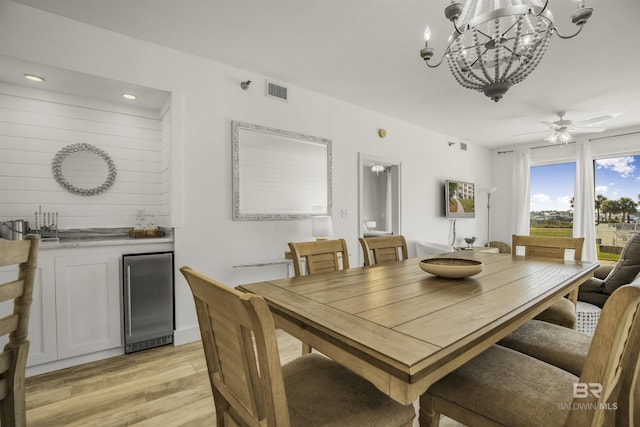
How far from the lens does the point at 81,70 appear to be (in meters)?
2.26

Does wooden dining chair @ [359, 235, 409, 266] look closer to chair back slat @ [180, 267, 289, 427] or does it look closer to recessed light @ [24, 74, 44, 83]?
chair back slat @ [180, 267, 289, 427]

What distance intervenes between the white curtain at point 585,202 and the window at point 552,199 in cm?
30

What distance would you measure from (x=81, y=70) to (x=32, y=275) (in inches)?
69.6

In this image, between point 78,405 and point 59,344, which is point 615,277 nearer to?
point 78,405

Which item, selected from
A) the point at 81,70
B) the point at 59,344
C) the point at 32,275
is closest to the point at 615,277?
the point at 32,275

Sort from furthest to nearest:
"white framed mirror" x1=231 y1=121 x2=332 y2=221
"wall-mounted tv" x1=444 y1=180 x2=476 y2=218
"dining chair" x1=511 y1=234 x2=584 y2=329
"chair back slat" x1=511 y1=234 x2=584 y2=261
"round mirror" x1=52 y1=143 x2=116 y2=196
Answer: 1. "wall-mounted tv" x1=444 y1=180 x2=476 y2=218
2. "white framed mirror" x1=231 y1=121 x2=332 y2=221
3. "round mirror" x1=52 y1=143 x2=116 y2=196
4. "chair back slat" x1=511 y1=234 x2=584 y2=261
5. "dining chair" x1=511 y1=234 x2=584 y2=329

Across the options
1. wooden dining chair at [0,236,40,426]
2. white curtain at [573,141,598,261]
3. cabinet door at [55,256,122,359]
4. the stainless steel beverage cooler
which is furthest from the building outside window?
Answer: wooden dining chair at [0,236,40,426]

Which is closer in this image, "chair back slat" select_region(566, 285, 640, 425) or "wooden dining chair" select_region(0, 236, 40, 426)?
"chair back slat" select_region(566, 285, 640, 425)

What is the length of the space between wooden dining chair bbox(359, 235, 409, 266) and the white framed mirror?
4.19 feet

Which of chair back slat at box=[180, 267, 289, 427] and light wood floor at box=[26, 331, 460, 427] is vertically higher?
chair back slat at box=[180, 267, 289, 427]

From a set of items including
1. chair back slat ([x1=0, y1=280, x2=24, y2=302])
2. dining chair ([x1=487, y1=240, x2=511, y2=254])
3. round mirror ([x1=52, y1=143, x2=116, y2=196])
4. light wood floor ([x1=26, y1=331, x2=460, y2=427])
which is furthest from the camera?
dining chair ([x1=487, y1=240, x2=511, y2=254])

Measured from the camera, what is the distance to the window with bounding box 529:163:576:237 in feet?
19.3

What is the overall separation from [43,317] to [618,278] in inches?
176

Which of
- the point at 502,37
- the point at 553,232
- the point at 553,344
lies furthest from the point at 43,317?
the point at 553,232
